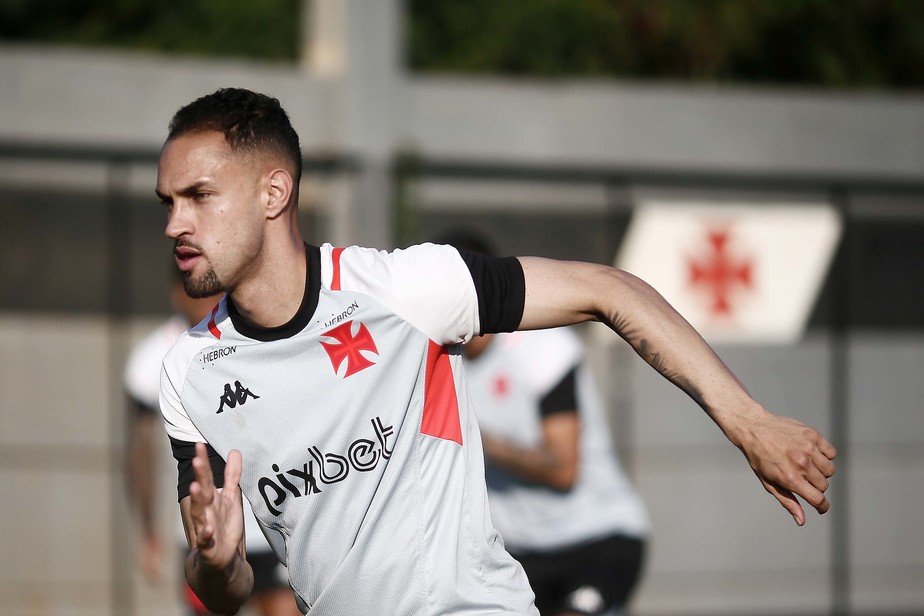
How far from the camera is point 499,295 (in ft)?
9.18

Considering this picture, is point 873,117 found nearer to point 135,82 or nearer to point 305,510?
point 135,82

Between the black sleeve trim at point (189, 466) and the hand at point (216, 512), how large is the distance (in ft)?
0.60

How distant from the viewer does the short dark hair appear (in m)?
2.77

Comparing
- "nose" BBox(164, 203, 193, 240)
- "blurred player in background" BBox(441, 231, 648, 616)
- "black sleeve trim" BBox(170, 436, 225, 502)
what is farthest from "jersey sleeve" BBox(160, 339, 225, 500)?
"blurred player in background" BBox(441, 231, 648, 616)

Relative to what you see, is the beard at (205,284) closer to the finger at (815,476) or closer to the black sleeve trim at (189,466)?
the black sleeve trim at (189,466)

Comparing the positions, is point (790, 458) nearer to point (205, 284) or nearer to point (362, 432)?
point (362, 432)

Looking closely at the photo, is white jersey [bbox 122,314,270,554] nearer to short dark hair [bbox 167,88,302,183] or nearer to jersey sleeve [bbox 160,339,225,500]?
jersey sleeve [bbox 160,339,225,500]

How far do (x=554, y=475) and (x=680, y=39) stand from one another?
8748 mm

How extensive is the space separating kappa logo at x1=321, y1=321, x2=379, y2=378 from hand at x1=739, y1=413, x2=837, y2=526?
0.87m

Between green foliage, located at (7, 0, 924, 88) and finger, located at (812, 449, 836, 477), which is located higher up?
green foliage, located at (7, 0, 924, 88)

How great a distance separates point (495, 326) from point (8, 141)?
561cm

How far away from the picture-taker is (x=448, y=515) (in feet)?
9.36

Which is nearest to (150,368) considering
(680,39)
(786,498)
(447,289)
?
(447,289)

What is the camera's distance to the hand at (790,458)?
2402 millimetres
